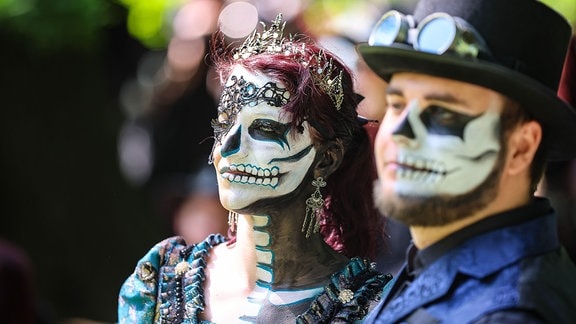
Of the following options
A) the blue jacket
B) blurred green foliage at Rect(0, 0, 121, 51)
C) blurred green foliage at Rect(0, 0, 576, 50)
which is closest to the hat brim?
the blue jacket

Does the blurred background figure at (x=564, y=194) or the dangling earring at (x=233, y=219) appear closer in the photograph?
the dangling earring at (x=233, y=219)

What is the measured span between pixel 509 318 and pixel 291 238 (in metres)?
1.24

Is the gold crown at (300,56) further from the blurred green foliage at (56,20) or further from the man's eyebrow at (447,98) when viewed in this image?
the blurred green foliage at (56,20)

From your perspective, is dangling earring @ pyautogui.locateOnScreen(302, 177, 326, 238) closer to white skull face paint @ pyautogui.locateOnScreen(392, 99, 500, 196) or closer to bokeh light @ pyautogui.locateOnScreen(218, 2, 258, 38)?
white skull face paint @ pyautogui.locateOnScreen(392, 99, 500, 196)

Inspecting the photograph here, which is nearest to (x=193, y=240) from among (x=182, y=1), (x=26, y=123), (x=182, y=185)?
(x=182, y=185)

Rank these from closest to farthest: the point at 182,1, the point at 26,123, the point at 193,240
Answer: the point at 193,240
the point at 182,1
the point at 26,123

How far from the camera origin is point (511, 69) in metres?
3.59

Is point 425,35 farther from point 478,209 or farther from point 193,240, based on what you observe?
point 193,240

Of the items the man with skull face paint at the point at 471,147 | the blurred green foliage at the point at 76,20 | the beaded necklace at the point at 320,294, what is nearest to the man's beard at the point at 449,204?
the man with skull face paint at the point at 471,147

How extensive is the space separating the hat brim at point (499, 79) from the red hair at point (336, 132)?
2.24ft

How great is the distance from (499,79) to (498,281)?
1.77ft

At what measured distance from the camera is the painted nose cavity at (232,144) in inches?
173

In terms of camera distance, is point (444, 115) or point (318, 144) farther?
point (318, 144)

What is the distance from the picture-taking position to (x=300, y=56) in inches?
178
